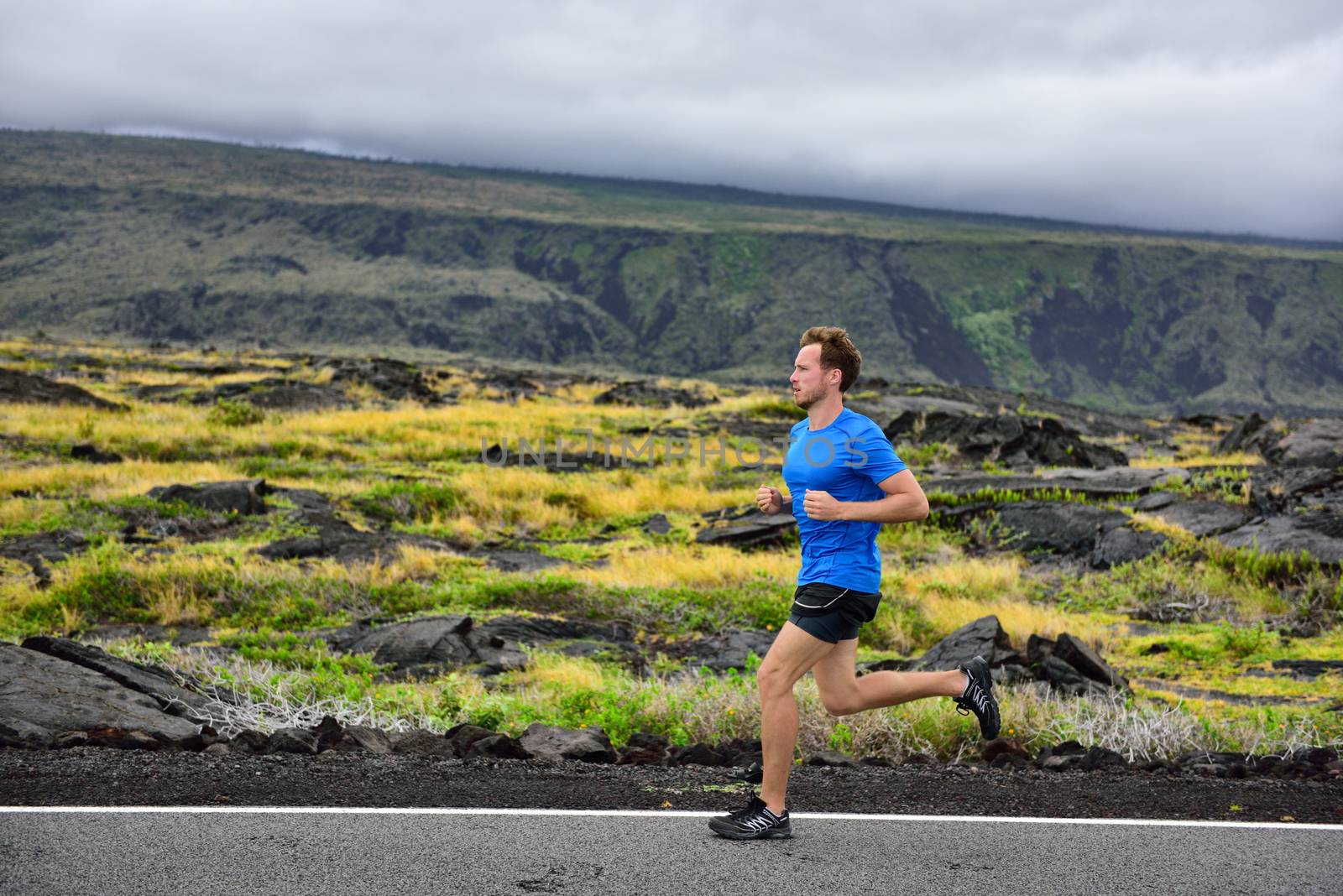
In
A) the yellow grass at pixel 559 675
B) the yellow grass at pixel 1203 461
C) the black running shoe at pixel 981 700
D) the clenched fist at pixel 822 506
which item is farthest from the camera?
the yellow grass at pixel 1203 461

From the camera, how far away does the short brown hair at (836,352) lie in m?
5.17

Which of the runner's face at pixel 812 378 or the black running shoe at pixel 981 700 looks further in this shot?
the black running shoe at pixel 981 700

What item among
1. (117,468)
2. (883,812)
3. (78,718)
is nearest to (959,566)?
(883,812)

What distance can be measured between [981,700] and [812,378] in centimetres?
A: 185

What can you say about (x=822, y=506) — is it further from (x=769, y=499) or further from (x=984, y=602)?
(x=984, y=602)

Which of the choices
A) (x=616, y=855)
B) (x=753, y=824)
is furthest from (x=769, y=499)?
(x=616, y=855)

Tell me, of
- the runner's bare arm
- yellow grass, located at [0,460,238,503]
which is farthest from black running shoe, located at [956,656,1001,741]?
yellow grass, located at [0,460,238,503]

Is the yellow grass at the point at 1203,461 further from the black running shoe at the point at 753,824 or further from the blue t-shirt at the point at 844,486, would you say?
the black running shoe at the point at 753,824

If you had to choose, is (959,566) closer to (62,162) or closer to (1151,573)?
(1151,573)

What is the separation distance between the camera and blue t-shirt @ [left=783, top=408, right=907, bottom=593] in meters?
5.01

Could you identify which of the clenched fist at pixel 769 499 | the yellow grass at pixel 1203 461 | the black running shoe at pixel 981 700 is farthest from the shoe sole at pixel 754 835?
the yellow grass at pixel 1203 461

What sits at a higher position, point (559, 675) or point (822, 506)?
point (822, 506)

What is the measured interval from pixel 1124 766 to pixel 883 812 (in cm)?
206

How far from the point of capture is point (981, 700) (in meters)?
5.66
